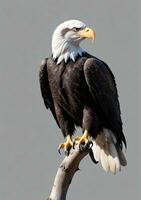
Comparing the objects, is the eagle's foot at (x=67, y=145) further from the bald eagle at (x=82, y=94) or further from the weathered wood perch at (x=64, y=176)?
the weathered wood perch at (x=64, y=176)

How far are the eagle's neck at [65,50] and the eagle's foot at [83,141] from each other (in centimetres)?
74

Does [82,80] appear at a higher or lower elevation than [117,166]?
higher

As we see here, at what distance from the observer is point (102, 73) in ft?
28.3

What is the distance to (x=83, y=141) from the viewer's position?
8320 mm

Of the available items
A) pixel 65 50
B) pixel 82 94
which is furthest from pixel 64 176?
pixel 65 50

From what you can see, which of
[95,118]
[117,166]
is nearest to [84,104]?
[95,118]

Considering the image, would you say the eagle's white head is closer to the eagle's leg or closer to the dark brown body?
the dark brown body

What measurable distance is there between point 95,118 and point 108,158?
1.73 feet

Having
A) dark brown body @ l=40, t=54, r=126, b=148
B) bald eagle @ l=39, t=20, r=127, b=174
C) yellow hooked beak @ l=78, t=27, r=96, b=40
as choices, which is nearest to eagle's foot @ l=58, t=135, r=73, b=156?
bald eagle @ l=39, t=20, r=127, b=174

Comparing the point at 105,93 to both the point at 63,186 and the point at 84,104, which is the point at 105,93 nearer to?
the point at 84,104

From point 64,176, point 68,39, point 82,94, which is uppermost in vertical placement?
point 68,39

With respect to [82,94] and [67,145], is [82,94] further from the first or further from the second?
[67,145]

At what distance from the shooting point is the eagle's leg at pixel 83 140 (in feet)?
27.0

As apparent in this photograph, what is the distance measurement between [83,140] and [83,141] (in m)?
0.01
